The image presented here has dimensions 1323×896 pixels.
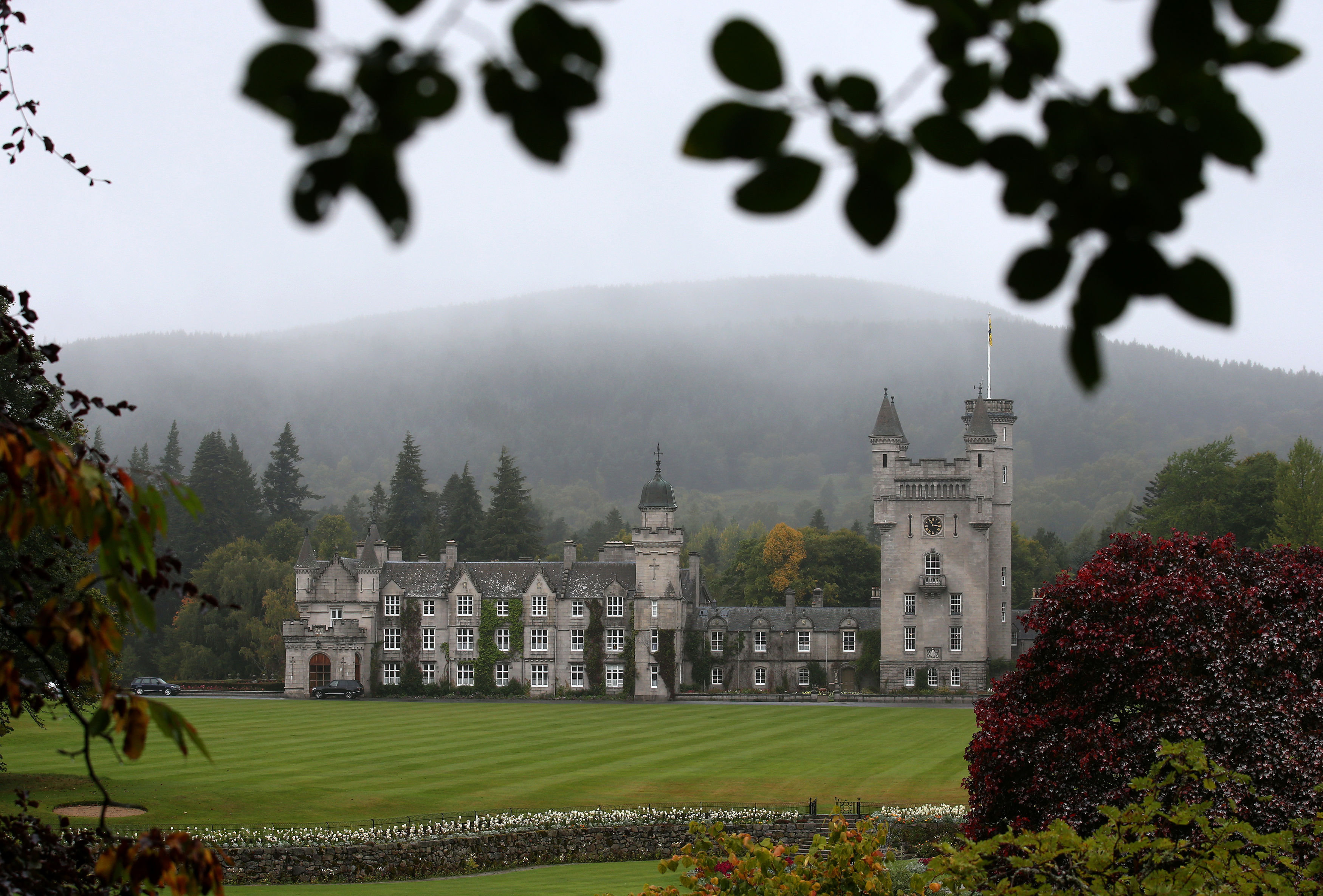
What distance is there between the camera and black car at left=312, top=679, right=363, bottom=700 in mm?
71688

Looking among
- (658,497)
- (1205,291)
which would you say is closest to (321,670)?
(658,497)

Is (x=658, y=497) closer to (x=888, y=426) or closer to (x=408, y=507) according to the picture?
(x=888, y=426)

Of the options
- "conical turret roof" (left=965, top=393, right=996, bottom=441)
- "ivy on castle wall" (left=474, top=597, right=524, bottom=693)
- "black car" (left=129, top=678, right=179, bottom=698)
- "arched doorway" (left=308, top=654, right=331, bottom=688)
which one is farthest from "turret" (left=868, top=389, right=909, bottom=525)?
"black car" (left=129, top=678, right=179, bottom=698)

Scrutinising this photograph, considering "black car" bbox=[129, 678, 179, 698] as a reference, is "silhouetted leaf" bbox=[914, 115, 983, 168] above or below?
above

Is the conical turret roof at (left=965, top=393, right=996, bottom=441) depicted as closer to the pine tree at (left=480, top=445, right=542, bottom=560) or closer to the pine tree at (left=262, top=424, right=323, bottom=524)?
the pine tree at (left=480, top=445, right=542, bottom=560)

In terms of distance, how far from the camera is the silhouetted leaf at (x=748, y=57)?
86.5 inches

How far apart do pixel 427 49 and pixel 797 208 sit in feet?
2.37

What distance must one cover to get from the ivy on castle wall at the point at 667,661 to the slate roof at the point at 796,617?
4923mm

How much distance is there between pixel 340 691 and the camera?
71812 millimetres

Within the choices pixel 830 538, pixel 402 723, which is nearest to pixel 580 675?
pixel 402 723

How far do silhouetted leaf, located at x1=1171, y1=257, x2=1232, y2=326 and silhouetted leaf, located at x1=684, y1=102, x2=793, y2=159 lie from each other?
762 mm

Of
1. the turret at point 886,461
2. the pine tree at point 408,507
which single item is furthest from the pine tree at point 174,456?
the turret at point 886,461

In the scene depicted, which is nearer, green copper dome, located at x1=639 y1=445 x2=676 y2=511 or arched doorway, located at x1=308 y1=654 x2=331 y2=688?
arched doorway, located at x1=308 y1=654 x2=331 y2=688

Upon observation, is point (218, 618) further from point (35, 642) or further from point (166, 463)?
point (35, 642)
